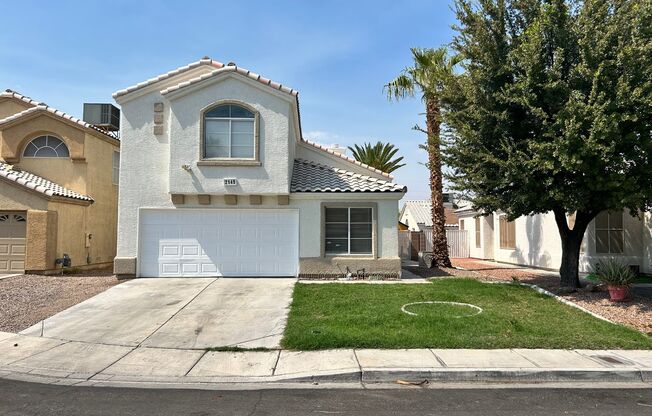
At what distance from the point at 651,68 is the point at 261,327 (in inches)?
384

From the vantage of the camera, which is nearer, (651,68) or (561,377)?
(561,377)

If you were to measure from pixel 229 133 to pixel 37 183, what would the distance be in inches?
297

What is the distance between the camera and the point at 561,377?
6.94m

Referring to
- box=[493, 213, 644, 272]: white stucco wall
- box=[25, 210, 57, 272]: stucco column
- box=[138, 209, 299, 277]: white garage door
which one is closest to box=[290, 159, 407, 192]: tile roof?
box=[138, 209, 299, 277]: white garage door

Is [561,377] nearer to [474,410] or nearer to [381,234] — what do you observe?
[474,410]

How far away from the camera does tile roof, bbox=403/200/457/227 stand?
41.3m

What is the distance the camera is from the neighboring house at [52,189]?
16.2 m

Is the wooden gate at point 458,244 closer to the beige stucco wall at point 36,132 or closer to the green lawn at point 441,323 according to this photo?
the green lawn at point 441,323

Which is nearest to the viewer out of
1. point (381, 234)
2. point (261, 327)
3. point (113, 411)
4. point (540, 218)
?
point (113, 411)

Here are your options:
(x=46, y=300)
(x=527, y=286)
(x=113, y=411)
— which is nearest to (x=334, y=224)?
(x=527, y=286)

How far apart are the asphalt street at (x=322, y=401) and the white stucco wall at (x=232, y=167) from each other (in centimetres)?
876

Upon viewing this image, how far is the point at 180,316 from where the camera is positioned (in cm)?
1052

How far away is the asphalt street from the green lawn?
5.92 ft

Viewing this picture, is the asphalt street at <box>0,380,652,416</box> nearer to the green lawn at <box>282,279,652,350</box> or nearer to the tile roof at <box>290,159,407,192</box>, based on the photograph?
the green lawn at <box>282,279,652,350</box>
